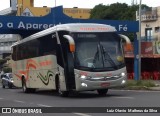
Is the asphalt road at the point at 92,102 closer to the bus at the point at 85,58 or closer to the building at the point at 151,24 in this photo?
the bus at the point at 85,58

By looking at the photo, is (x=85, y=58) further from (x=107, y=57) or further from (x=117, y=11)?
(x=117, y=11)

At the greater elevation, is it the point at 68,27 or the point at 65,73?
the point at 68,27

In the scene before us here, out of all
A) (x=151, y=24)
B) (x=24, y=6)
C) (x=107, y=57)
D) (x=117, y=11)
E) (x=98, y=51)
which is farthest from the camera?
(x=24, y=6)

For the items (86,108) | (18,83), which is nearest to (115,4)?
(18,83)

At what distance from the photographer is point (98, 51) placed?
23297mm

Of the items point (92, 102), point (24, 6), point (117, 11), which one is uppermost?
point (24, 6)

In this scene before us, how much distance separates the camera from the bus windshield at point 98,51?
23.1 m

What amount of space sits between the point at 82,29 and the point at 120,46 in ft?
6.51

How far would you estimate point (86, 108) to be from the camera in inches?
702

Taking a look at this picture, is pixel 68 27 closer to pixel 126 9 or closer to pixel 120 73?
pixel 120 73

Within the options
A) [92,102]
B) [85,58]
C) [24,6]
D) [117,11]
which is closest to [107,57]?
[85,58]

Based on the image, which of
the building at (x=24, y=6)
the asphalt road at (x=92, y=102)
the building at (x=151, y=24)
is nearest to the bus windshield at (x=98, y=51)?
the asphalt road at (x=92, y=102)

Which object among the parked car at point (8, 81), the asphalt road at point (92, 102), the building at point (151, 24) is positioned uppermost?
the building at point (151, 24)

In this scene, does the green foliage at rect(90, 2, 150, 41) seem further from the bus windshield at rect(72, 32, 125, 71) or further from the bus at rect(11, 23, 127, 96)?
the bus windshield at rect(72, 32, 125, 71)
